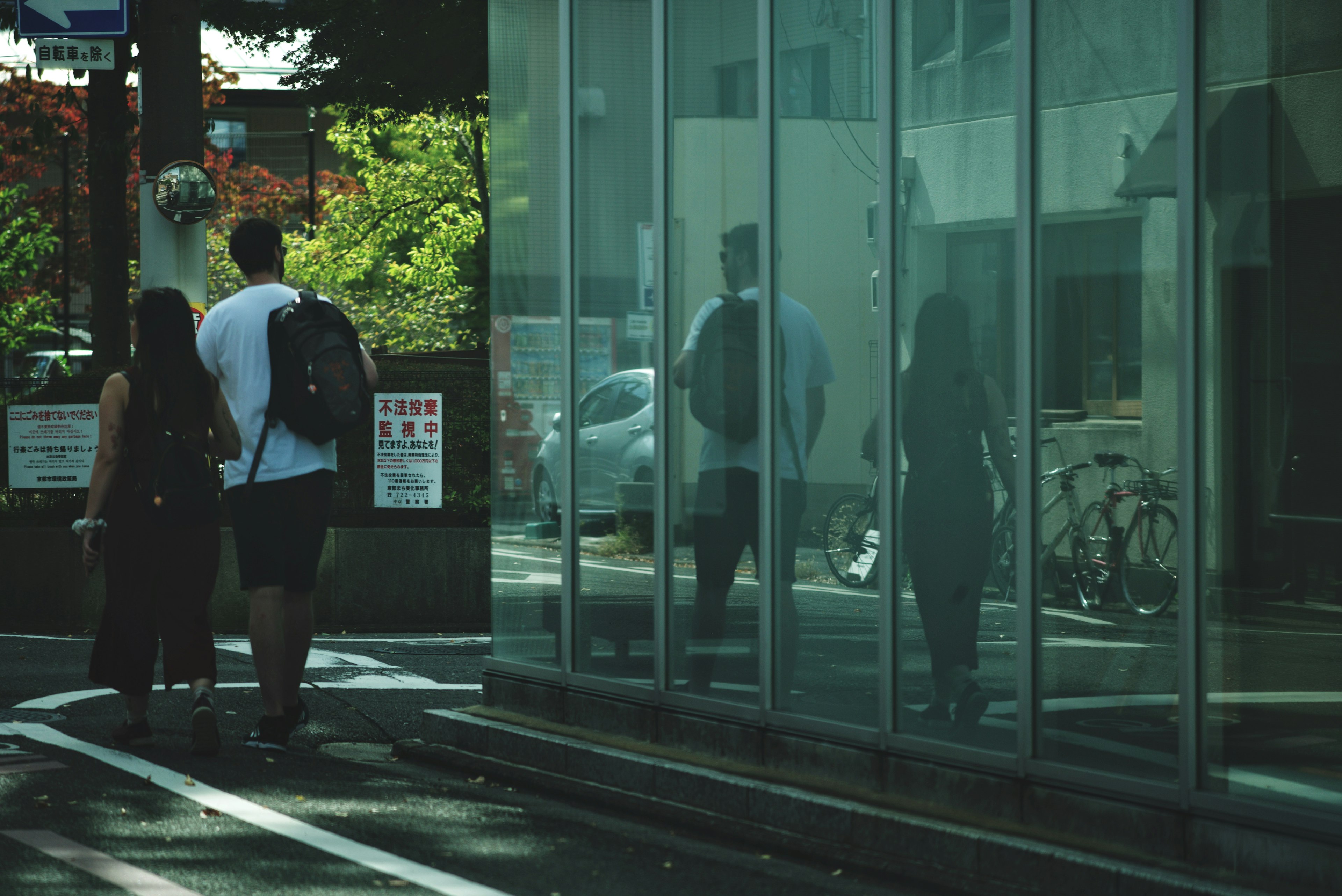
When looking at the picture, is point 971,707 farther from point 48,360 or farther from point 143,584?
point 48,360

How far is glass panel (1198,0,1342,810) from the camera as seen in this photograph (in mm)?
4641

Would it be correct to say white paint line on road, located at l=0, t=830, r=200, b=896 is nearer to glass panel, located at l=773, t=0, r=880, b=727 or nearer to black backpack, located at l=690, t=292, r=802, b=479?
glass panel, located at l=773, t=0, r=880, b=727

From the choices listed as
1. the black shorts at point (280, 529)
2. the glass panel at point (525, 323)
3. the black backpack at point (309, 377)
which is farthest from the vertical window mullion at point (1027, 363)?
the black shorts at point (280, 529)

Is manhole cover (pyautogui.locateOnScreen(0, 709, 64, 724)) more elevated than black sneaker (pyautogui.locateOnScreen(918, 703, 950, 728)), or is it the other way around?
black sneaker (pyautogui.locateOnScreen(918, 703, 950, 728))

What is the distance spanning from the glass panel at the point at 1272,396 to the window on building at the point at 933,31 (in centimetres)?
79

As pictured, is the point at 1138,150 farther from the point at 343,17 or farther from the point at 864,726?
the point at 343,17

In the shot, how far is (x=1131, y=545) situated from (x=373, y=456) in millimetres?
7534

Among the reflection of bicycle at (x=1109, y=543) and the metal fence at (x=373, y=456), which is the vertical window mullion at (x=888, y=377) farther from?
the metal fence at (x=373, y=456)

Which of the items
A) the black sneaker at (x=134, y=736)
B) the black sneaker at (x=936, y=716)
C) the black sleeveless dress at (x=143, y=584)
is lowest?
the black sneaker at (x=134, y=736)

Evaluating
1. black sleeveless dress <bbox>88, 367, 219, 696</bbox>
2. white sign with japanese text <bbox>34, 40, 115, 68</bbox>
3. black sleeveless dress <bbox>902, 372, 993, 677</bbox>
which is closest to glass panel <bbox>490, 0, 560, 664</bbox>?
black sleeveless dress <bbox>88, 367, 219, 696</bbox>

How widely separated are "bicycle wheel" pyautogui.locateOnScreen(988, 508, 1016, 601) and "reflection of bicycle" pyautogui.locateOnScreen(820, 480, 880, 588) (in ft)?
1.39

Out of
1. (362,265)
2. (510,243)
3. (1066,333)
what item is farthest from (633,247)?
(362,265)

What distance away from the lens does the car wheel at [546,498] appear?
21.5 ft

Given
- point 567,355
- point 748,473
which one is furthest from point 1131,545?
point 567,355
